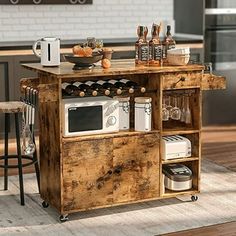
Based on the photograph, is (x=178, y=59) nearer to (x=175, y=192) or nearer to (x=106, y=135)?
(x=106, y=135)

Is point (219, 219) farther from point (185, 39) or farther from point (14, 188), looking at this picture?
point (185, 39)

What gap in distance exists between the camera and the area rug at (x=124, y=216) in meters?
4.39

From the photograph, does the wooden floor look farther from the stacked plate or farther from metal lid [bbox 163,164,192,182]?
the stacked plate

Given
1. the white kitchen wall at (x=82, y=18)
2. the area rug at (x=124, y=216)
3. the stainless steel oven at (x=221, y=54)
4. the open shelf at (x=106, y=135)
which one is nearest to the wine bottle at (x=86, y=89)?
the open shelf at (x=106, y=135)

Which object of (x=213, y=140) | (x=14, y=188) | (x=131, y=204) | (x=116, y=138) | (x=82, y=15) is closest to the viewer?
(x=116, y=138)

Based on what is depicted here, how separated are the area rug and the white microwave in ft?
2.12

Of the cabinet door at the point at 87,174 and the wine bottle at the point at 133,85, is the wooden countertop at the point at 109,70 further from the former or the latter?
the cabinet door at the point at 87,174

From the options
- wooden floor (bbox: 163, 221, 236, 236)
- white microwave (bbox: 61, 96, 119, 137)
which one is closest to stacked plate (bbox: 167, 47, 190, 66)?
white microwave (bbox: 61, 96, 119, 137)

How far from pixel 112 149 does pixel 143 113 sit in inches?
14.3

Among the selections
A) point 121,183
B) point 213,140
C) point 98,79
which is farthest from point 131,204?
point 213,140

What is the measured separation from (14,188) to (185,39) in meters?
3.15

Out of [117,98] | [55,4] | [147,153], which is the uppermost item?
[55,4]

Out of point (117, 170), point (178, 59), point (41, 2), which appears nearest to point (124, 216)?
point (117, 170)

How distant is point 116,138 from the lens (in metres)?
4.57
